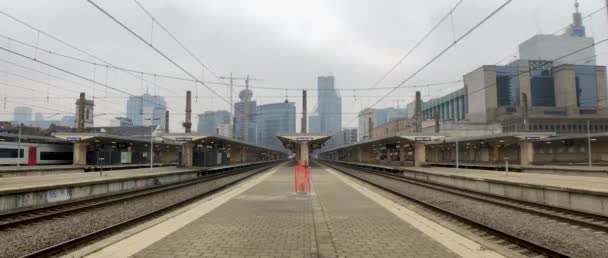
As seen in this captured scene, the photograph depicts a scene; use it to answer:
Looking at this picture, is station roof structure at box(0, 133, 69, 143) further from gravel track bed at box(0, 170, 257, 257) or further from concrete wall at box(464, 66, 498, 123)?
concrete wall at box(464, 66, 498, 123)

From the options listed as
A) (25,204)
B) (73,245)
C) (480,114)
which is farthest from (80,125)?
(480,114)

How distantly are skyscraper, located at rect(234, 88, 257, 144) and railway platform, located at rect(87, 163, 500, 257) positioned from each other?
4797 centimetres

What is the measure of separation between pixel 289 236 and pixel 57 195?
13.5 metres

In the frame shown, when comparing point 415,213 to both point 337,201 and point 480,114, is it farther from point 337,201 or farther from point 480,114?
point 480,114

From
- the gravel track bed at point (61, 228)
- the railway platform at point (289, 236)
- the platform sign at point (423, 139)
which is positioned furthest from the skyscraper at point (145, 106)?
the platform sign at point (423, 139)

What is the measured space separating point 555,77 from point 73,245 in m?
130

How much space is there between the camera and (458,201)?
54.9ft

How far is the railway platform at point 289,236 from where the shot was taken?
7.20m

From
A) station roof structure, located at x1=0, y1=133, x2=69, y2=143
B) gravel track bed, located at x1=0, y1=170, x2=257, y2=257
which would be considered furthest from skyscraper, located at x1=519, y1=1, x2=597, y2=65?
gravel track bed, located at x1=0, y1=170, x2=257, y2=257

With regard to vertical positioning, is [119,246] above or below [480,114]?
below

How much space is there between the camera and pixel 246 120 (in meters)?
74.9

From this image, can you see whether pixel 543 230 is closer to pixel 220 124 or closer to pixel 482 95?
pixel 220 124

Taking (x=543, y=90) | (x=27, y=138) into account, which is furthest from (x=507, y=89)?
(x=27, y=138)

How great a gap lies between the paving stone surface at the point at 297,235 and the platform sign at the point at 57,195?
28.8 feet
